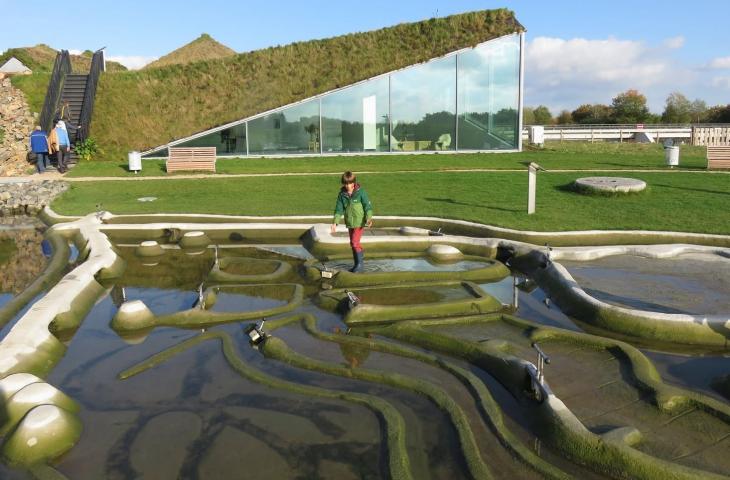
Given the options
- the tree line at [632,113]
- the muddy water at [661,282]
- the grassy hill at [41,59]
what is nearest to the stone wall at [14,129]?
the grassy hill at [41,59]

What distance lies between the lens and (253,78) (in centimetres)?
3219

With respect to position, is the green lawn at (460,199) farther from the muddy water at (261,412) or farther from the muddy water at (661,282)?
the muddy water at (261,412)

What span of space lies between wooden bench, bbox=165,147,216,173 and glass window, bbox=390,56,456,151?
9.90m

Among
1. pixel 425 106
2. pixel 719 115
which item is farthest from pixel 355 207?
pixel 719 115

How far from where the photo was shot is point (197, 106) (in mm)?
31547

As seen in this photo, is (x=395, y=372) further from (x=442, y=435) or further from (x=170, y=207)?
(x=170, y=207)

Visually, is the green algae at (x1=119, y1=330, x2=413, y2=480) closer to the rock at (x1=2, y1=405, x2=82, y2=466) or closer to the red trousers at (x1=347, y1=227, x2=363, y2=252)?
the rock at (x1=2, y1=405, x2=82, y2=466)

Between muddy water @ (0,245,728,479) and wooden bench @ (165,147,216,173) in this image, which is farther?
wooden bench @ (165,147,216,173)

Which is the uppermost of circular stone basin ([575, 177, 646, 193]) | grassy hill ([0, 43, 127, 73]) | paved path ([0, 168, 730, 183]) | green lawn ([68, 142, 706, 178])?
grassy hill ([0, 43, 127, 73])

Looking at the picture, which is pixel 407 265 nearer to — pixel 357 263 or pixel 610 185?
pixel 357 263

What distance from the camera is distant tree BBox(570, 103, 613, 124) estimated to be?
69.2 metres

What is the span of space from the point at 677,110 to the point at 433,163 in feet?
190

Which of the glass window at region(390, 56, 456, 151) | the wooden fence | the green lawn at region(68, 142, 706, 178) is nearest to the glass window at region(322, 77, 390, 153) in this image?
the glass window at region(390, 56, 456, 151)

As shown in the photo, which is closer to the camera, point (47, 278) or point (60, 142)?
point (47, 278)
